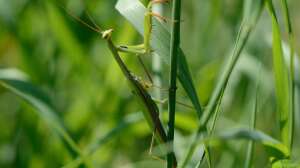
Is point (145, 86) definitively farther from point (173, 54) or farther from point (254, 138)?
point (254, 138)

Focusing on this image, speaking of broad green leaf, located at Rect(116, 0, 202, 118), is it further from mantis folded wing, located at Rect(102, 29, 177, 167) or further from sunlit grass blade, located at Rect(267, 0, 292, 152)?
sunlit grass blade, located at Rect(267, 0, 292, 152)

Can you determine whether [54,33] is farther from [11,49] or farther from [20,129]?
[11,49]

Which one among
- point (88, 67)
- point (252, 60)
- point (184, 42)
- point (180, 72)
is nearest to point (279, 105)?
point (180, 72)

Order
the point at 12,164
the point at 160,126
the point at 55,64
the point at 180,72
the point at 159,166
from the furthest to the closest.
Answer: the point at 55,64 < the point at 12,164 < the point at 159,166 < the point at 160,126 < the point at 180,72

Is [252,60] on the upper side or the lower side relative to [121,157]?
upper

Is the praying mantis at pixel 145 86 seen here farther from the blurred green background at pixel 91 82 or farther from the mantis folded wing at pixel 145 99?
the blurred green background at pixel 91 82

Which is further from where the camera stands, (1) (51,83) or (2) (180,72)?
(1) (51,83)

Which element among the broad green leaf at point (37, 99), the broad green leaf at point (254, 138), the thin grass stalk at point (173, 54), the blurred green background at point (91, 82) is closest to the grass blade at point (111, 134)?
the broad green leaf at point (37, 99)
